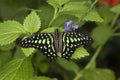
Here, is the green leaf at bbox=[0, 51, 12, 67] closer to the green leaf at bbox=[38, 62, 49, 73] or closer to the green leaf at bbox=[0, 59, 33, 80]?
the green leaf at bbox=[0, 59, 33, 80]

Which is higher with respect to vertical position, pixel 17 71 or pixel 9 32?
pixel 9 32

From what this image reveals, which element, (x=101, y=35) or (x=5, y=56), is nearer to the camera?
(x=5, y=56)

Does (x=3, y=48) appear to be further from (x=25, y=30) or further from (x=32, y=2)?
(x=32, y=2)

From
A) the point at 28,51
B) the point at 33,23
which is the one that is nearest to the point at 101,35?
the point at 33,23

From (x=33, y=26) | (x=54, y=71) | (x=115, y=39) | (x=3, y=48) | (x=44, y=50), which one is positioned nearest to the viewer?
(x=44, y=50)

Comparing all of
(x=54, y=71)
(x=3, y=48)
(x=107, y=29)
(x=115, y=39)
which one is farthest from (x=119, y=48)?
(x=3, y=48)

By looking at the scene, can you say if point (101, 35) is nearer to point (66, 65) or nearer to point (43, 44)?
point (66, 65)
